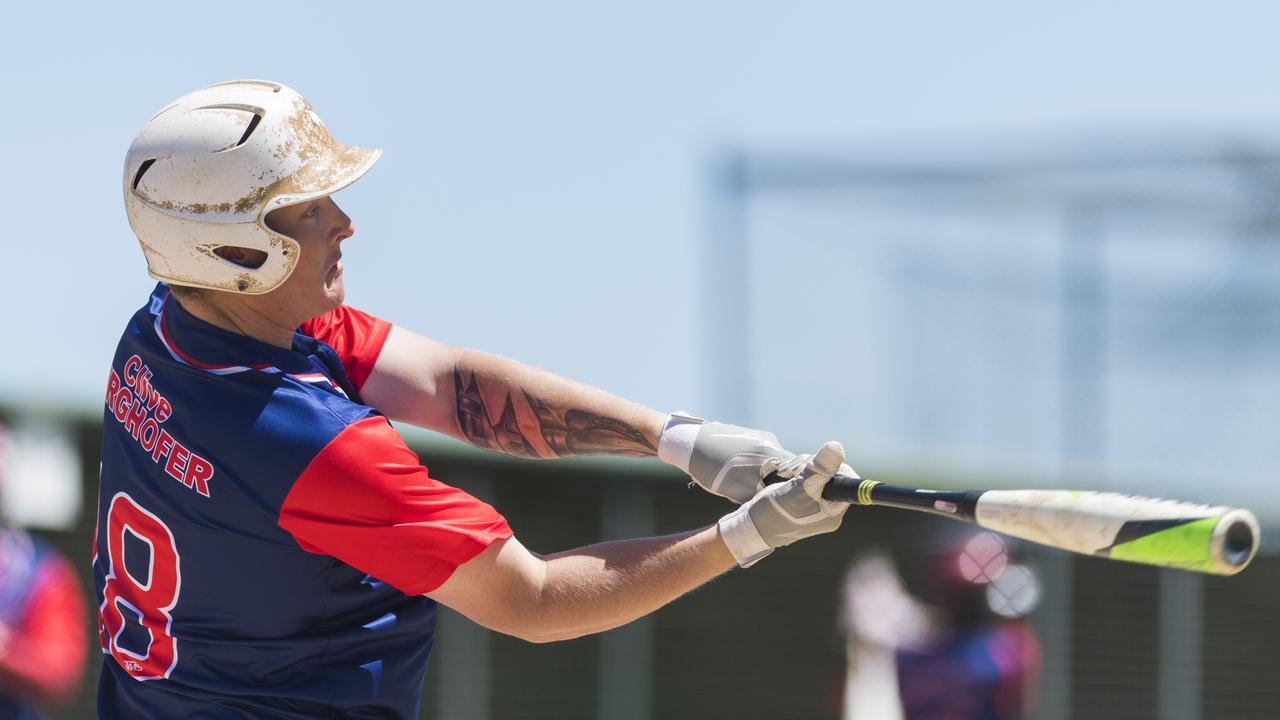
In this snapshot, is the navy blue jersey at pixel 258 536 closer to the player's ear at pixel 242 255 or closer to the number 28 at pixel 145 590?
the number 28 at pixel 145 590

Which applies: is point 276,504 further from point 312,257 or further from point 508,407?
point 508,407

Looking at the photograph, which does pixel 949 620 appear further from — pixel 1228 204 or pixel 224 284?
pixel 224 284

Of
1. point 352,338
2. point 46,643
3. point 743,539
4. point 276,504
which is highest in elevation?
point 352,338

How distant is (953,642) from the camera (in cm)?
1005

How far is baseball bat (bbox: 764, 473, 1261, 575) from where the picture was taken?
3.02m

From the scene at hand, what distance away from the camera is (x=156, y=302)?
3963 millimetres

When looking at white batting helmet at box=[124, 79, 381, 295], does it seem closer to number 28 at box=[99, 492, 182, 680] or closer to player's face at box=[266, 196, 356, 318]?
player's face at box=[266, 196, 356, 318]

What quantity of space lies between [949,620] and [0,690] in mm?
5464

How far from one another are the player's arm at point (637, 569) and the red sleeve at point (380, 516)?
0.09m

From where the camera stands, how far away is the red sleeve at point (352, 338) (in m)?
4.16

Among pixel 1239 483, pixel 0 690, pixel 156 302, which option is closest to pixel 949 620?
pixel 1239 483

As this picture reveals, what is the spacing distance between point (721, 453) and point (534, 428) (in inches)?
21.4

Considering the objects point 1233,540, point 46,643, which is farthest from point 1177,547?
point 46,643

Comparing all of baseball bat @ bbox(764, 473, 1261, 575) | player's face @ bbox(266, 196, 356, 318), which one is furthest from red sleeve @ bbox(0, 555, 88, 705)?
baseball bat @ bbox(764, 473, 1261, 575)
